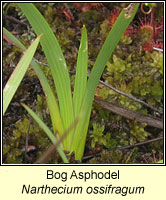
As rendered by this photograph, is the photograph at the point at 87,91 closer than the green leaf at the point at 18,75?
No

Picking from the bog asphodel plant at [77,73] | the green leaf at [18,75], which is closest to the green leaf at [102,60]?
the bog asphodel plant at [77,73]

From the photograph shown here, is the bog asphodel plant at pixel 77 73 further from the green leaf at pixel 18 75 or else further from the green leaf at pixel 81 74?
the green leaf at pixel 18 75

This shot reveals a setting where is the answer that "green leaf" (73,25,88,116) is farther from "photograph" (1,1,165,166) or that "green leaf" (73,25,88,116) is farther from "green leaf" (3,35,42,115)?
"green leaf" (3,35,42,115)

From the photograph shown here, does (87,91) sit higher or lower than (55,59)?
lower

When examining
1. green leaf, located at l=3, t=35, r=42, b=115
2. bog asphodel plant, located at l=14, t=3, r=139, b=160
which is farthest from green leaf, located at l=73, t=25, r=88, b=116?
green leaf, located at l=3, t=35, r=42, b=115

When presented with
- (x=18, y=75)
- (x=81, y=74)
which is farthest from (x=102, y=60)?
(x=18, y=75)

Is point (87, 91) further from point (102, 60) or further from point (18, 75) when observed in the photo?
point (18, 75)

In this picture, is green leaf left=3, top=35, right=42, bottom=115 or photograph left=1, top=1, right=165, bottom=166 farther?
photograph left=1, top=1, right=165, bottom=166

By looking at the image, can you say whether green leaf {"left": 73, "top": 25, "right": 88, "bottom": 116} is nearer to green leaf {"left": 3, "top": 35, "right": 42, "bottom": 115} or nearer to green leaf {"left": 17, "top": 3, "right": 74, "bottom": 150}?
green leaf {"left": 17, "top": 3, "right": 74, "bottom": 150}

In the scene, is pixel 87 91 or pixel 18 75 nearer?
pixel 18 75

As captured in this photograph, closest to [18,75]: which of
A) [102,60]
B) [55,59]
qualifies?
[55,59]
